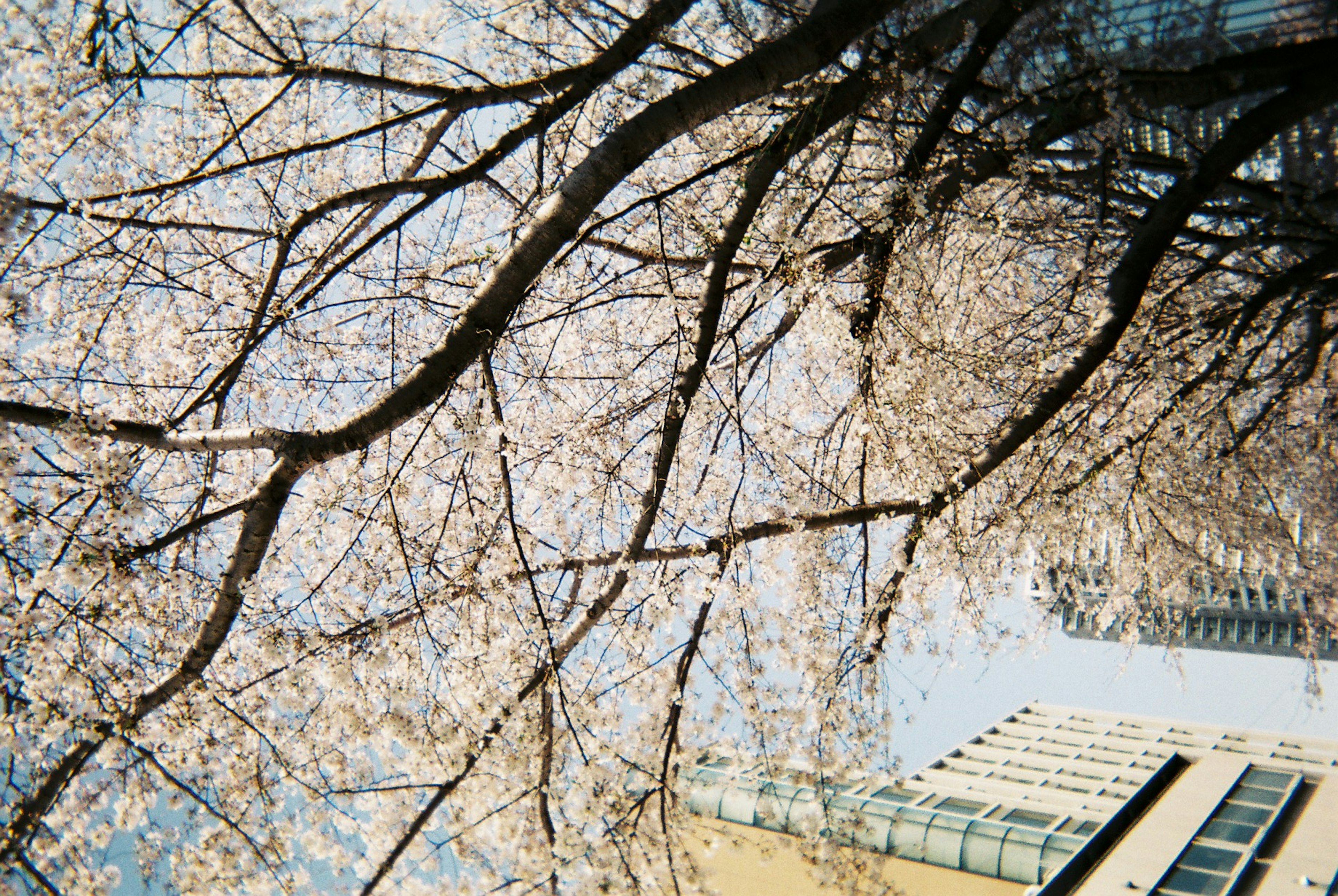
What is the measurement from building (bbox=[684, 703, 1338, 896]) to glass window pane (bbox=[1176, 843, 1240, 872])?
0.04 metres

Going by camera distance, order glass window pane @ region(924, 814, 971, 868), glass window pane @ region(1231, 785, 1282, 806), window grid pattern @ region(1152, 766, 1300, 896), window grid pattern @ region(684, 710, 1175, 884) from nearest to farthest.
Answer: window grid pattern @ region(684, 710, 1175, 884) → window grid pattern @ region(1152, 766, 1300, 896) → glass window pane @ region(924, 814, 971, 868) → glass window pane @ region(1231, 785, 1282, 806)

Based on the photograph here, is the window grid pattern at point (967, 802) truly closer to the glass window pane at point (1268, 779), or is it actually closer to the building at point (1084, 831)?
the building at point (1084, 831)

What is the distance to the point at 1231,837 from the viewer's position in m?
17.7

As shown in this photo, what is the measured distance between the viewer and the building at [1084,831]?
15.2m

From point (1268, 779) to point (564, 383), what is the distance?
90.8ft

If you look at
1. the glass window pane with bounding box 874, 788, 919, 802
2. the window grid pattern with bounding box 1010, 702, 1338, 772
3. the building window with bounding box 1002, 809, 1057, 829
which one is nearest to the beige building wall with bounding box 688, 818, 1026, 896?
the building window with bounding box 1002, 809, 1057, 829

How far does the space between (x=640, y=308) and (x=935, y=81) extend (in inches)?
138

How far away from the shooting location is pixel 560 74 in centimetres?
353

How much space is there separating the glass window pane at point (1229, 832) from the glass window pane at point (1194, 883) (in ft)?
9.40

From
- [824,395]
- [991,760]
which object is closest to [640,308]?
[824,395]

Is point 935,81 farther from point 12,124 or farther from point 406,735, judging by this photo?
point 12,124

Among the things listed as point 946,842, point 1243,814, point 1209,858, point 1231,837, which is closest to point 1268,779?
point 1243,814

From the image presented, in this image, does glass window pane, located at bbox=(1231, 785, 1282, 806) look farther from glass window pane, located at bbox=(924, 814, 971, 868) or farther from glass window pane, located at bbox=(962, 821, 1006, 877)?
glass window pane, located at bbox=(924, 814, 971, 868)

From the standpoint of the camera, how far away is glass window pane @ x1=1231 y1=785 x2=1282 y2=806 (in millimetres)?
20641
